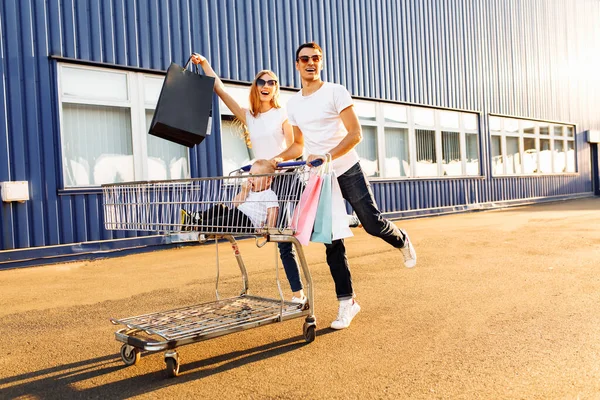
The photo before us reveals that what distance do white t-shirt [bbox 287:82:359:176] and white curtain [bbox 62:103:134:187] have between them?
574cm

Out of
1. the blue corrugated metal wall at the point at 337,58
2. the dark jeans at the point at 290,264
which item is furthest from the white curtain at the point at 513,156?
the dark jeans at the point at 290,264

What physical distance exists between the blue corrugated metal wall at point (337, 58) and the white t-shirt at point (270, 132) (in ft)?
16.9

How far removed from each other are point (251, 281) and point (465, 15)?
14157mm

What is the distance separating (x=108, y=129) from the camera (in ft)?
31.2

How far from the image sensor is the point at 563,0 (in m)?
23.3

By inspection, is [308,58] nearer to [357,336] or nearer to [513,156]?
[357,336]

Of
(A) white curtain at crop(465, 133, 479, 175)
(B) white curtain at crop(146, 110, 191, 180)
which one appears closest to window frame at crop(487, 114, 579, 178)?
(A) white curtain at crop(465, 133, 479, 175)

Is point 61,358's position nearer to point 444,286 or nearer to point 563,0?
point 444,286

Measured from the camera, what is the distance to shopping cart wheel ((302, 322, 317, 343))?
3879 mm

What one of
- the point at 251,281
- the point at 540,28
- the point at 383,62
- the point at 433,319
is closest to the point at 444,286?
the point at 433,319

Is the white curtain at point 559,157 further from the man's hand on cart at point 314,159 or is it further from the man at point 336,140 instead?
the man's hand on cart at point 314,159

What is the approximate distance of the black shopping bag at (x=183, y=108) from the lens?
3.91 m

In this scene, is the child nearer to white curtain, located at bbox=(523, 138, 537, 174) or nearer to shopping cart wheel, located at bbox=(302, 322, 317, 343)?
shopping cart wheel, located at bbox=(302, 322, 317, 343)

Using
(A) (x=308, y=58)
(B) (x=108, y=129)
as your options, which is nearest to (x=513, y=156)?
(B) (x=108, y=129)
